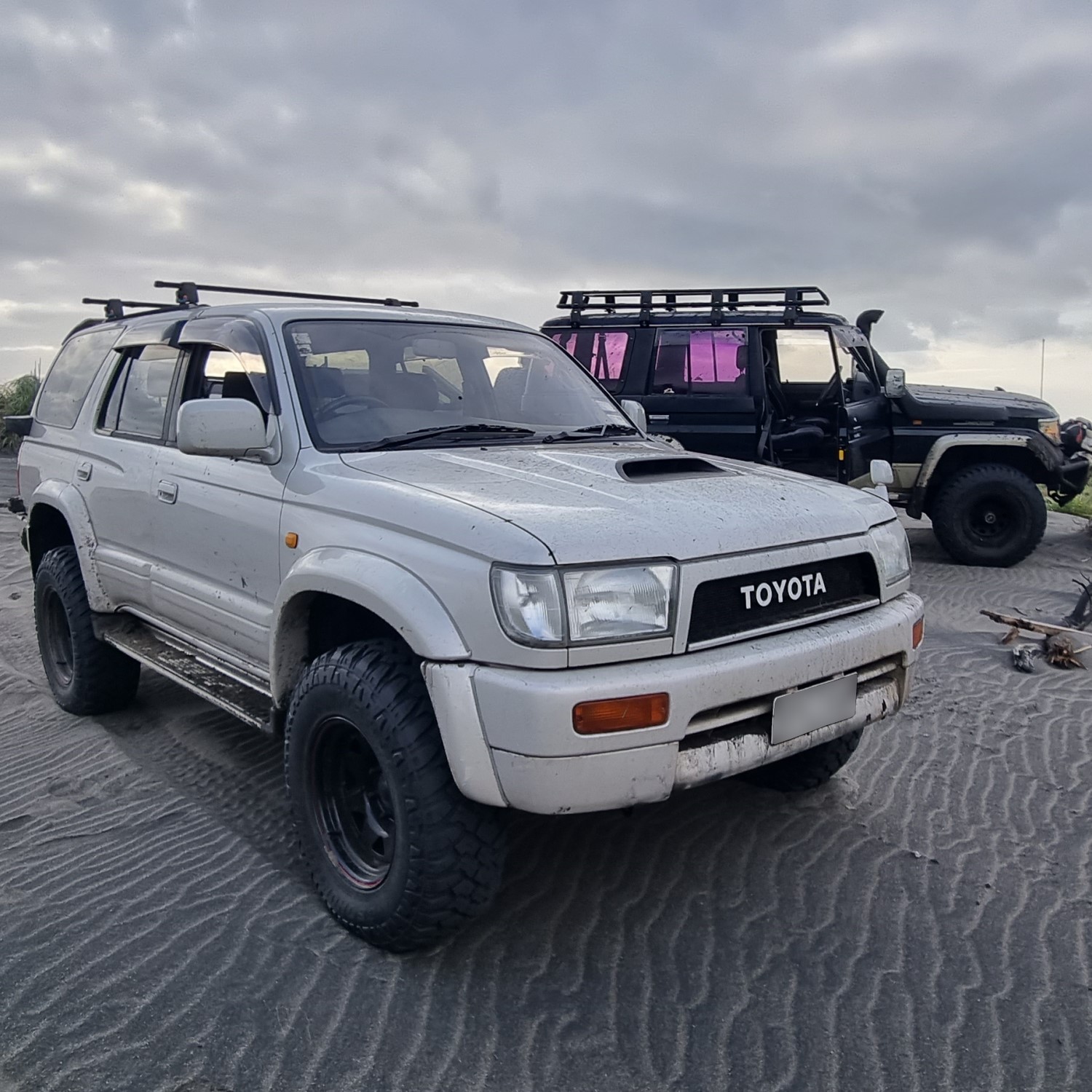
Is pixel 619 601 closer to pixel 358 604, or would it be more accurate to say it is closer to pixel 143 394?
pixel 358 604

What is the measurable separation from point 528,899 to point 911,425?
7633 millimetres

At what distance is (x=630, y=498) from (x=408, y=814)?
41.7 inches

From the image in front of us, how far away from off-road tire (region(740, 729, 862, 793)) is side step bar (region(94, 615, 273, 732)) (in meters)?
1.89

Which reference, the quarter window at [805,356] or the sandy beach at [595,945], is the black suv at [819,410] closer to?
the quarter window at [805,356]

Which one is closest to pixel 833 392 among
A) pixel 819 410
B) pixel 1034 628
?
pixel 819 410

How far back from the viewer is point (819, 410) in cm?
923

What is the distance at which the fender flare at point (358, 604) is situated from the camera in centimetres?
246

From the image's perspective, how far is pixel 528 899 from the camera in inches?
122

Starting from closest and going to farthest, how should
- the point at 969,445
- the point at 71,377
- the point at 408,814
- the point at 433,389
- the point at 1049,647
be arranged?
the point at 408,814, the point at 433,389, the point at 71,377, the point at 1049,647, the point at 969,445

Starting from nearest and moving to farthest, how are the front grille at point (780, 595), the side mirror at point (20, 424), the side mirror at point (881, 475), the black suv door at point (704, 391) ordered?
the front grille at point (780, 595) < the side mirror at point (881, 475) < the side mirror at point (20, 424) < the black suv door at point (704, 391)

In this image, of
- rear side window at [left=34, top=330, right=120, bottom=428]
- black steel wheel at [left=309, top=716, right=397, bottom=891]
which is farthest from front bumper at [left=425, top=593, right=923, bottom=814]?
rear side window at [left=34, top=330, right=120, bottom=428]

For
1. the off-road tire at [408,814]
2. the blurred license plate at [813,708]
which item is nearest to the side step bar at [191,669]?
the off-road tire at [408,814]

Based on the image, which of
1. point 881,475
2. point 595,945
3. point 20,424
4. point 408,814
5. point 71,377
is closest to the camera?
point 408,814

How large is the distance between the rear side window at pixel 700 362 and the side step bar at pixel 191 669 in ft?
19.3
